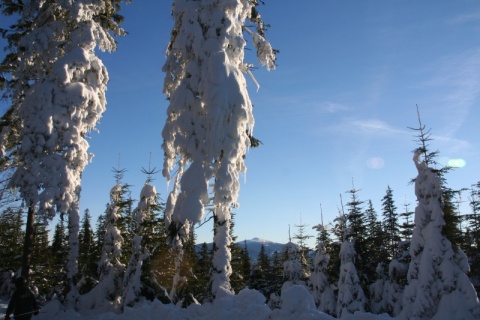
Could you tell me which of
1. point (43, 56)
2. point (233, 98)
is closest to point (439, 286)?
point (233, 98)

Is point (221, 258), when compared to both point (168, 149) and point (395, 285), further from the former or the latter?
point (395, 285)

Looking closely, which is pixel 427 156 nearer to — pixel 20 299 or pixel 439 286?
pixel 439 286

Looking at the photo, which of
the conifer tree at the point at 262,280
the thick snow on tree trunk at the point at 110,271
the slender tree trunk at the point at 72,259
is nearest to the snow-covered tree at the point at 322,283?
the thick snow on tree trunk at the point at 110,271

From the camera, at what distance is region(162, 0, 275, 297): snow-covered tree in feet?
32.4

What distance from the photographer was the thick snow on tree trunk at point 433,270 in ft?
36.5

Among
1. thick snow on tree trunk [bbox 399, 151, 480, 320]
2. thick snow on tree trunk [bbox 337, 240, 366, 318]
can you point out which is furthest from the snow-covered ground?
thick snow on tree trunk [bbox 337, 240, 366, 318]

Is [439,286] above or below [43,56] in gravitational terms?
below

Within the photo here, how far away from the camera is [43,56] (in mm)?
14438

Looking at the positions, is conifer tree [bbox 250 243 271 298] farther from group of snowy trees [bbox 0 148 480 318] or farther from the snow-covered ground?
the snow-covered ground

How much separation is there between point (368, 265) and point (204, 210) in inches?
792

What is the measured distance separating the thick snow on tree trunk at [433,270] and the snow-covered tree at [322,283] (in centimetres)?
1386

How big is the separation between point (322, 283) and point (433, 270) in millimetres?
15578

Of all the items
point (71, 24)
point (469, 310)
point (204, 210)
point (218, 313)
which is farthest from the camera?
point (71, 24)

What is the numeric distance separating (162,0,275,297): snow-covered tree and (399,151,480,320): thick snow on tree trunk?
264 inches
